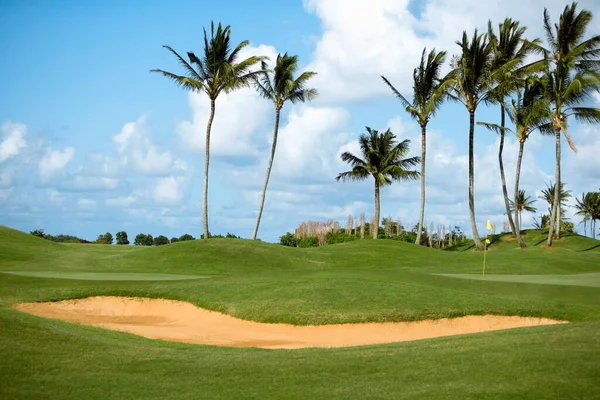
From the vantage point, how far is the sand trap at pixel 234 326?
2112cm

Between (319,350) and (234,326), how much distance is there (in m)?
7.72

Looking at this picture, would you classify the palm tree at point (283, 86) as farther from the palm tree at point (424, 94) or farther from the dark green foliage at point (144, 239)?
the dark green foliage at point (144, 239)

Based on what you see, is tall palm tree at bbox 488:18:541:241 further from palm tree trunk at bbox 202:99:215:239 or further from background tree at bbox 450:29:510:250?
palm tree trunk at bbox 202:99:215:239

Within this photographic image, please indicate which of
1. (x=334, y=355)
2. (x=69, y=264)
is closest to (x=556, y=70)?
(x=69, y=264)

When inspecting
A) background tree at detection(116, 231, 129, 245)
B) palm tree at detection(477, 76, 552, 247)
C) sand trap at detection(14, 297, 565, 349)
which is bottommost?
sand trap at detection(14, 297, 565, 349)

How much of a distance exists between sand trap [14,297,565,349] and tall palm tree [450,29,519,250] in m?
36.0

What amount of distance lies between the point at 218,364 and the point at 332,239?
226ft

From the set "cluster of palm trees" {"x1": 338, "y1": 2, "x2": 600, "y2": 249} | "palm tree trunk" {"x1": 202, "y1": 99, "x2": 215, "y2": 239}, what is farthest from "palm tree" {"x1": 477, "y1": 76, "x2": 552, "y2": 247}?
"palm tree trunk" {"x1": 202, "y1": 99, "x2": 215, "y2": 239}

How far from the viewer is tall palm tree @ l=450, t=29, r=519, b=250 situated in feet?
182

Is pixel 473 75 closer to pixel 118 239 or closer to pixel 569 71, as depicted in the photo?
pixel 569 71

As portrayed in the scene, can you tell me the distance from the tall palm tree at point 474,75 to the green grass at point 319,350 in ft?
88.0

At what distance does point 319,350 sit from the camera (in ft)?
53.6

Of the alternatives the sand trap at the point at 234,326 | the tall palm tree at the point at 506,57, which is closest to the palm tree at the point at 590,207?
the tall palm tree at the point at 506,57

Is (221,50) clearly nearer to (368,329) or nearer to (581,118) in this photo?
(581,118)
